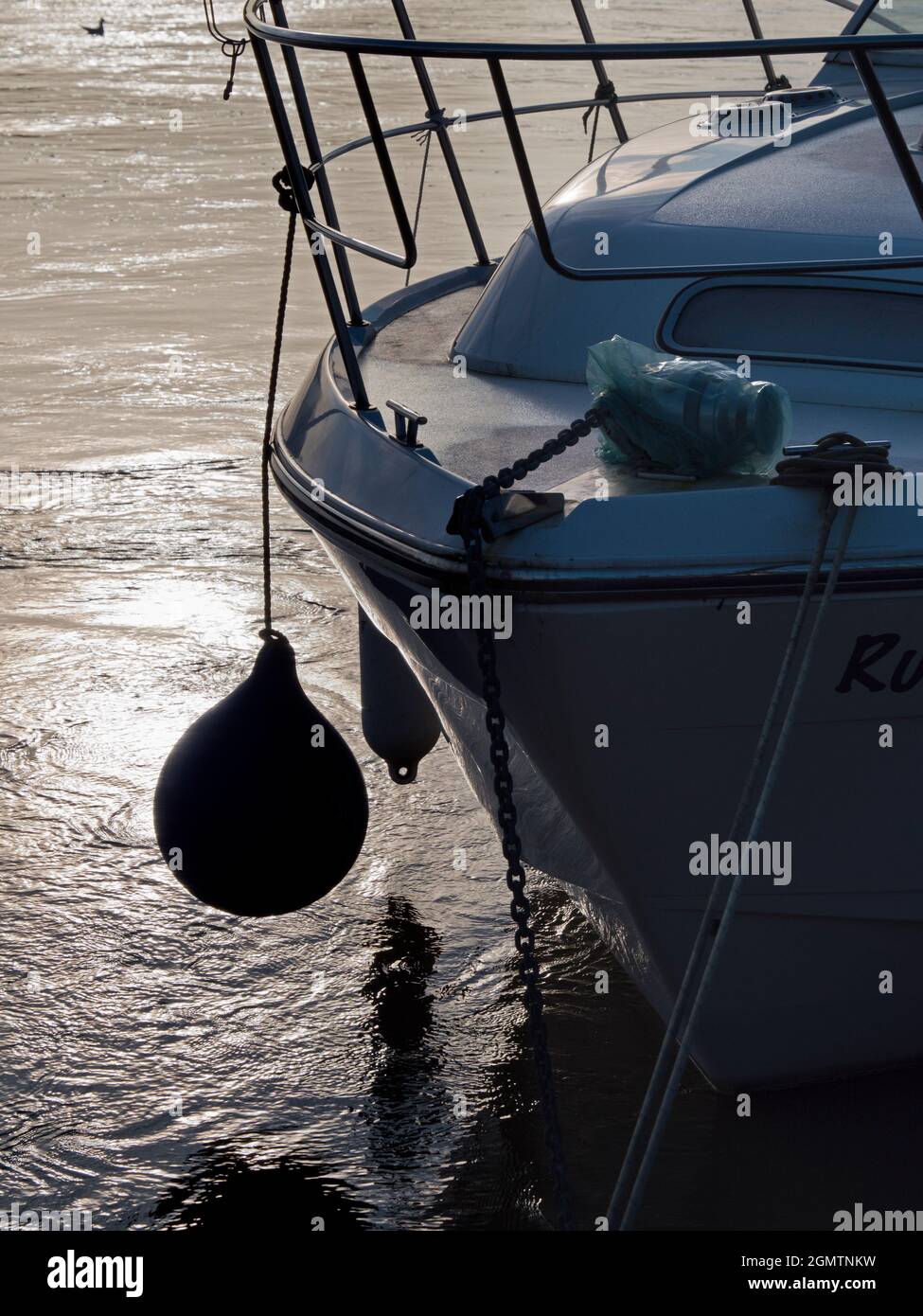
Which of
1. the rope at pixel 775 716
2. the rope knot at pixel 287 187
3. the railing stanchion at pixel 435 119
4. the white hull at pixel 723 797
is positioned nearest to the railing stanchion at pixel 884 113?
the rope at pixel 775 716

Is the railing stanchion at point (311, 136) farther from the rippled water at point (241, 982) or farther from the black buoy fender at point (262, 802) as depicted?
the rippled water at point (241, 982)

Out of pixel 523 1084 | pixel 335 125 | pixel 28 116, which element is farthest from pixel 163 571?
pixel 28 116

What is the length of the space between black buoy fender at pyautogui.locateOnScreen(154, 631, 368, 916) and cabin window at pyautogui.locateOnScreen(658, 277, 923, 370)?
1.20 metres

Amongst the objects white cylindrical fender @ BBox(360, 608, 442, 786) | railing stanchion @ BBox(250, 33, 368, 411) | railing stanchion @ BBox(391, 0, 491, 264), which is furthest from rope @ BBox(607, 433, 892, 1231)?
railing stanchion @ BBox(391, 0, 491, 264)

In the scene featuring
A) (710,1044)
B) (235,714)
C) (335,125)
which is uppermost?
(335,125)

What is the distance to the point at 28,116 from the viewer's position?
52.6 feet

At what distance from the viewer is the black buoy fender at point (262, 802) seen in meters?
3.50

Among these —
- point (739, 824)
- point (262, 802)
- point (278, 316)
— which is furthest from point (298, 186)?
point (739, 824)

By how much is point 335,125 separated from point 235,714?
12.6m

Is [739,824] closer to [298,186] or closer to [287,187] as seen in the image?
[298,186]

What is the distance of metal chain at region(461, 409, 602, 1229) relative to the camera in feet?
7.97

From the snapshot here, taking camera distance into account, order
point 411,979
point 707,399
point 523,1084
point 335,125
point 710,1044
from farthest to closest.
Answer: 1. point 335,125
2. point 411,979
3. point 523,1084
4. point 710,1044
5. point 707,399

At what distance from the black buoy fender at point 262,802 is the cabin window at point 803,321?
1.20m
